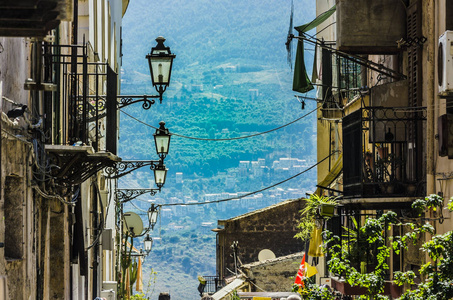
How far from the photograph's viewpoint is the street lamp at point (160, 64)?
45.4ft

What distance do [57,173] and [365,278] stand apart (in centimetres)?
483

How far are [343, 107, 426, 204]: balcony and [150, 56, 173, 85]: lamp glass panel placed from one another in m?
3.45

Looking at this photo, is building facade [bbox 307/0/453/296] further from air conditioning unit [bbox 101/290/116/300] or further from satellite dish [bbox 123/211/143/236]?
satellite dish [bbox 123/211/143/236]

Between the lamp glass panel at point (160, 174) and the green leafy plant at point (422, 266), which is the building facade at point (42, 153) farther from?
the green leafy plant at point (422, 266)

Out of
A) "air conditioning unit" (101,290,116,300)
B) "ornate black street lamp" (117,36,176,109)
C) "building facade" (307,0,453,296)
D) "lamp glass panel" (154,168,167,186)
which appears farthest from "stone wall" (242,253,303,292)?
"ornate black street lamp" (117,36,176,109)

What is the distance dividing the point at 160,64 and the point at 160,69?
0.30 ft

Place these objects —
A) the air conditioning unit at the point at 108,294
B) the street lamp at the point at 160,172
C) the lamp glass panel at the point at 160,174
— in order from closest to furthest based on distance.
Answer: the street lamp at the point at 160,172 < the lamp glass panel at the point at 160,174 < the air conditioning unit at the point at 108,294

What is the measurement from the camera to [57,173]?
12.5 m

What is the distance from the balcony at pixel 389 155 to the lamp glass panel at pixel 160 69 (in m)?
3.45

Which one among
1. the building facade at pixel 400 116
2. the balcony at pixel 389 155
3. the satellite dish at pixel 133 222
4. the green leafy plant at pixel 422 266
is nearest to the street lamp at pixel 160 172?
the building facade at pixel 400 116

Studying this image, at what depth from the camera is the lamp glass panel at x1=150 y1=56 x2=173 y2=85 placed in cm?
1385

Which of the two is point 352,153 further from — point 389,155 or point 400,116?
point 400,116

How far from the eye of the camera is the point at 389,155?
15109 millimetres

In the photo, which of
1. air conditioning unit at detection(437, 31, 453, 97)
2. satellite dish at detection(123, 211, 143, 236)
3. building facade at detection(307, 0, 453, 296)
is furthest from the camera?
satellite dish at detection(123, 211, 143, 236)
